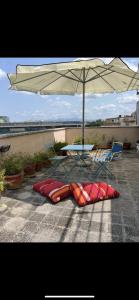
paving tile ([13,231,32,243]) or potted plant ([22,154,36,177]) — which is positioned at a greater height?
potted plant ([22,154,36,177])

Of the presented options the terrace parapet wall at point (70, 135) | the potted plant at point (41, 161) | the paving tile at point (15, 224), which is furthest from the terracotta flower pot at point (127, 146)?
the paving tile at point (15, 224)

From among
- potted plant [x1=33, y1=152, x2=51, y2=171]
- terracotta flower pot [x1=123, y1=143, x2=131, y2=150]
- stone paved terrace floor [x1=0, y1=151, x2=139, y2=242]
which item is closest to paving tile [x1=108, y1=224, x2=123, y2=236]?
stone paved terrace floor [x1=0, y1=151, x2=139, y2=242]

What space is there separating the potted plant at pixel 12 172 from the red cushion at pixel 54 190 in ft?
1.31

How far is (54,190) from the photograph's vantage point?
3938 mm

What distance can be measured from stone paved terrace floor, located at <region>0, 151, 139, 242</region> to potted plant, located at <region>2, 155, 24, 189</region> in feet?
0.49

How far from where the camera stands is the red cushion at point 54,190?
3.77 metres

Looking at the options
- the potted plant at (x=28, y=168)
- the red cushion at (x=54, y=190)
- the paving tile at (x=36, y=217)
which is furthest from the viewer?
the potted plant at (x=28, y=168)

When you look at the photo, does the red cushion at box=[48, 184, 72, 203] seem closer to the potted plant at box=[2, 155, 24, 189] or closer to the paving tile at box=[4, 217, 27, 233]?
the paving tile at box=[4, 217, 27, 233]

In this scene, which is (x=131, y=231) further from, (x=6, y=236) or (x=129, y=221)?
(x=6, y=236)

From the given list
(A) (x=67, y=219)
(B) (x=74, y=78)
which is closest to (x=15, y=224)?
(A) (x=67, y=219)

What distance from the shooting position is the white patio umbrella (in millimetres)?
4285

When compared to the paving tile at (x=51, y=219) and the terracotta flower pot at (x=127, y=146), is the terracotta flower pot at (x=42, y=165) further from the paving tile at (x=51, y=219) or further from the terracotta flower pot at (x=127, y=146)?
the terracotta flower pot at (x=127, y=146)
